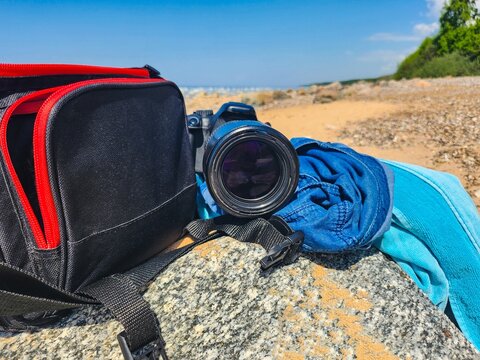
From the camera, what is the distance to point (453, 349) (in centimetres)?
84

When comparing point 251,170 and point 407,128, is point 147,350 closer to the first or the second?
point 251,170

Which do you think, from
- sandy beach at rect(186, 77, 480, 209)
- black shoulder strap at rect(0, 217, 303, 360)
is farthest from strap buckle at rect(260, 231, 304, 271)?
sandy beach at rect(186, 77, 480, 209)

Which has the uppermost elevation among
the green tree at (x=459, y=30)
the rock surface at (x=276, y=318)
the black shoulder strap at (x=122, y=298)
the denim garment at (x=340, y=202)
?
the green tree at (x=459, y=30)

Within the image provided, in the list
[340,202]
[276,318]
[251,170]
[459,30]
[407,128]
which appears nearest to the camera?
[276,318]

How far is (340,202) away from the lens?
39.9 inches

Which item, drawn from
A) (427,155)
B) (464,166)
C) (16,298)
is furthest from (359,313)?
(427,155)

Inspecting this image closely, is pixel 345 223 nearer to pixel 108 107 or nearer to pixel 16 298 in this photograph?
pixel 108 107

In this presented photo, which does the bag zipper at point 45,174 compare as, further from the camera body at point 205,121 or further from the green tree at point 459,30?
the green tree at point 459,30

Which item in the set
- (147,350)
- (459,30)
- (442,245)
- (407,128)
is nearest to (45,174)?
(147,350)

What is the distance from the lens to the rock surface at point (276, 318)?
0.79 metres

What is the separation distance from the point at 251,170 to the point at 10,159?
0.60m

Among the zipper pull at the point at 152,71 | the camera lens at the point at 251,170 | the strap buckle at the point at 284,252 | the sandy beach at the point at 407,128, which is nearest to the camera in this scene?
the strap buckle at the point at 284,252

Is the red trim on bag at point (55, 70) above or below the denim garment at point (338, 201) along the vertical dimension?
above

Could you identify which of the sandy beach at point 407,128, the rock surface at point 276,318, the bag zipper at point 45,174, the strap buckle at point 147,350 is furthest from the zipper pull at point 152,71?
the sandy beach at point 407,128
